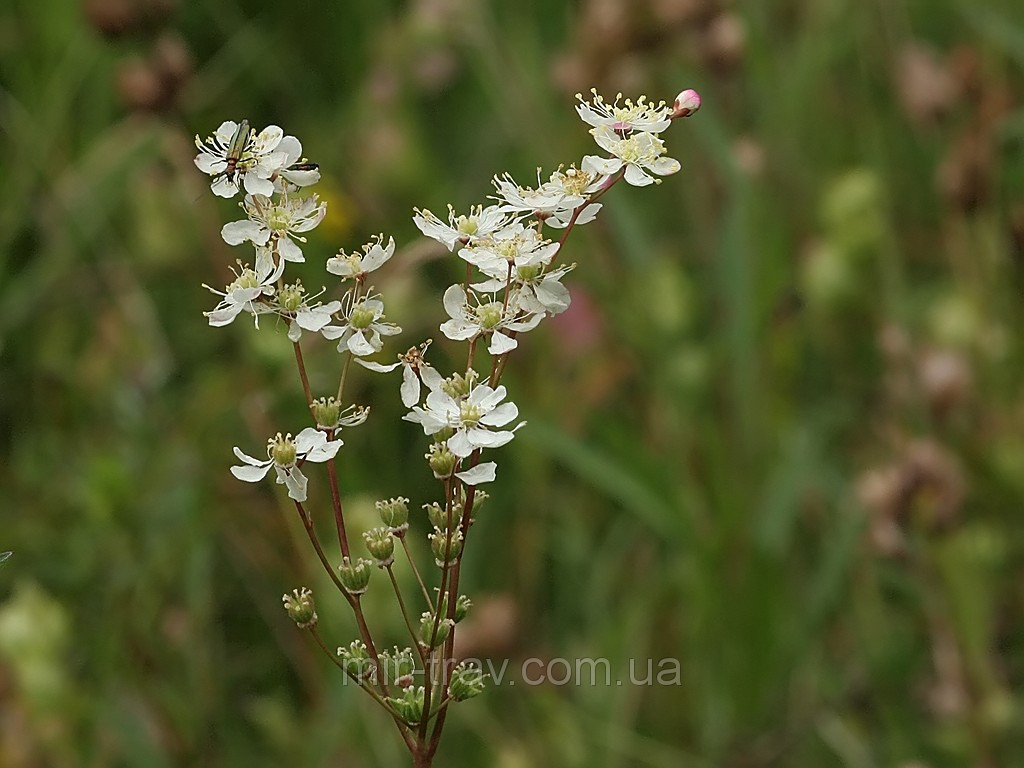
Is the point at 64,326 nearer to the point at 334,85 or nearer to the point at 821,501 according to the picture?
the point at 334,85

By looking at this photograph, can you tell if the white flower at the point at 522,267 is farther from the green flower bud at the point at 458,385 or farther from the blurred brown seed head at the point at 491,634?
the blurred brown seed head at the point at 491,634

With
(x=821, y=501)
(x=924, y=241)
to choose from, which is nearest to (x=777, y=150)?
(x=924, y=241)

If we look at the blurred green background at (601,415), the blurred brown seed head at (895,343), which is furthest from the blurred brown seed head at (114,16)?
the blurred brown seed head at (895,343)

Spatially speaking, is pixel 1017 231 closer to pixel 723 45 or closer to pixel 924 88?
pixel 924 88

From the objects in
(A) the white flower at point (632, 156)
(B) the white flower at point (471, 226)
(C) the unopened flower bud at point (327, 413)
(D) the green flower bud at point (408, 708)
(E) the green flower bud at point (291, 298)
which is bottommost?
(D) the green flower bud at point (408, 708)

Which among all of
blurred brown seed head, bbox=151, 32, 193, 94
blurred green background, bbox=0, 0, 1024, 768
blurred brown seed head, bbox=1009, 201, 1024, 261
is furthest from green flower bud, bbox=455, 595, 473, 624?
blurred brown seed head, bbox=1009, 201, 1024, 261
